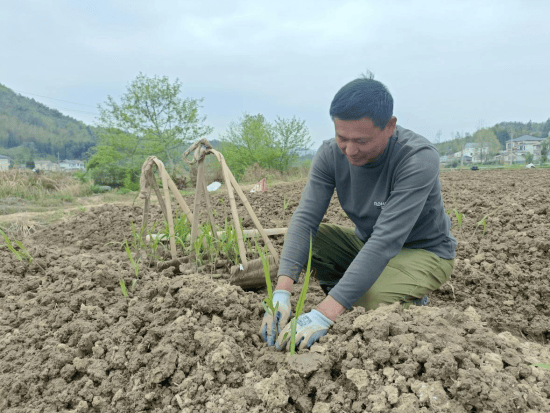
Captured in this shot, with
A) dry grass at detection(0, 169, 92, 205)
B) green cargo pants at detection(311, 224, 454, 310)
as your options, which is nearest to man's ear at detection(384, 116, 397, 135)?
green cargo pants at detection(311, 224, 454, 310)

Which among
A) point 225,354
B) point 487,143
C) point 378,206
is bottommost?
point 225,354

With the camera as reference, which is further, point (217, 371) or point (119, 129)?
point (119, 129)

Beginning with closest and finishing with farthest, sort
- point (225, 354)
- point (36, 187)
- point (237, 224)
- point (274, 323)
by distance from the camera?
point (225, 354) < point (274, 323) < point (237, 224) < point (36, 187)

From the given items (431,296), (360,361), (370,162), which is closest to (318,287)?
(431,296)

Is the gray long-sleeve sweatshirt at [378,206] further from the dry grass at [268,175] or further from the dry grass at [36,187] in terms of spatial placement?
the dry grass at [268,175]

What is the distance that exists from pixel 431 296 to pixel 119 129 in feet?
54.5

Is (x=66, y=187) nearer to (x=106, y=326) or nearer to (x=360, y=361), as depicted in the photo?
(x=106, y=326)

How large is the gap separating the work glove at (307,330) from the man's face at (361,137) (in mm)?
770

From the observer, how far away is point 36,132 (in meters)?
59.1

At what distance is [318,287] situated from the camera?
2.48 m

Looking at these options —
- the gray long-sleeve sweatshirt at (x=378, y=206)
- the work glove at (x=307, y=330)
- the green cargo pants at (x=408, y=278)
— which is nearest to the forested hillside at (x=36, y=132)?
the gray long-sleeve sweatshirt at (x=378, y=206)

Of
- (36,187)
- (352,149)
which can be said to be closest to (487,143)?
(36,187)

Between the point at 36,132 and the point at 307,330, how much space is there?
232ft

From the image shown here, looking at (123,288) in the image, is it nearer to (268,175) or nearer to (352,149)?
(352,149)
